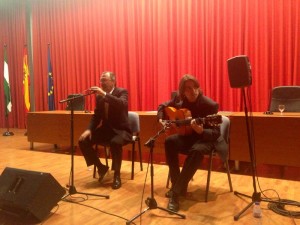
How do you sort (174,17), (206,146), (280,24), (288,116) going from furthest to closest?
(174,17)
(280,24)
(288,116)
(206,146)

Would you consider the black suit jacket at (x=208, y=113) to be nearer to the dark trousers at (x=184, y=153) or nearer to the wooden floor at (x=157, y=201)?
the dark trousers at (x=184, y=153)

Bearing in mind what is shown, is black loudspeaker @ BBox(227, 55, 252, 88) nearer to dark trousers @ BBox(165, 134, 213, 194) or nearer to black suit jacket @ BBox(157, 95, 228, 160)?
black suit jacket @ BBox(157, 95, 228, 160)

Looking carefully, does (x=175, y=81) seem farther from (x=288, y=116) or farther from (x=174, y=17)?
(x=288, y=116)

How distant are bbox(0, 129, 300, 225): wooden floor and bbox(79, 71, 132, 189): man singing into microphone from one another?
0.25 metres

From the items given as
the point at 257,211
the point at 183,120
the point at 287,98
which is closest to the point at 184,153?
the point at 183,120

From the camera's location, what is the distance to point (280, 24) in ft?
16.2

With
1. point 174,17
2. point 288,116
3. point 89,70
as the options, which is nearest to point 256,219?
point 288,116

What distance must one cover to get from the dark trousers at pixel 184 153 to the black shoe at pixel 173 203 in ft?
0.20

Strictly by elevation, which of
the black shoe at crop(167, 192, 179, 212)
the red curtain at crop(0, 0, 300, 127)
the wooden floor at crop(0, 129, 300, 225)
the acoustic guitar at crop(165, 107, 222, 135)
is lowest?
the wooden floor at crop(0, 129, 300, 225)

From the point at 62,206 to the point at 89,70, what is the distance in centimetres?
466

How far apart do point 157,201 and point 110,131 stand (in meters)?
→ 0.99

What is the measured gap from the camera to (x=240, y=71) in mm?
2443

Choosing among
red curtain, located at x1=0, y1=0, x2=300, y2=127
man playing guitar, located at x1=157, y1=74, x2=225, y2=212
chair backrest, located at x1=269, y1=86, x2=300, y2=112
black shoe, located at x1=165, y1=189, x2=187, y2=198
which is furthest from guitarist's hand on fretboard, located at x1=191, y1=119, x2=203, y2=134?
red curtain, located at x1=0, y1=0, x2=300, y2=127

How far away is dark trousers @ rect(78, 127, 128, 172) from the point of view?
3375 mm
